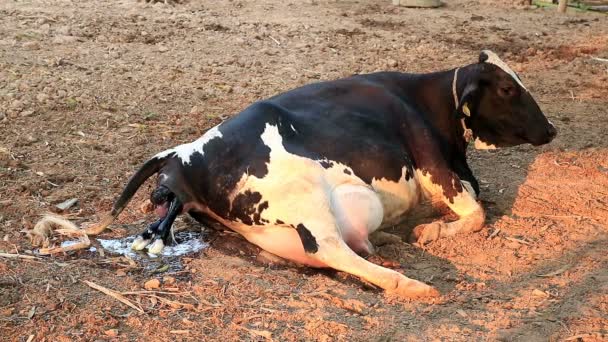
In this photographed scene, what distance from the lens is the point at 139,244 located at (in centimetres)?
456

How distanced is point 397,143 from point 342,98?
0.47 m

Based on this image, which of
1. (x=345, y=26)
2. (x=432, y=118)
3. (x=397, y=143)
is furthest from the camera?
(x=345, y=26)

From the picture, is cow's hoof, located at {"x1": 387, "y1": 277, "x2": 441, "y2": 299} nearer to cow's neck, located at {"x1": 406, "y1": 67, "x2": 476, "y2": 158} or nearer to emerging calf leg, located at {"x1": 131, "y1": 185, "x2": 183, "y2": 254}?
emerging calf leg, located at {"x1": 131, "y1": 185, "x2": 183, "y2": 254}

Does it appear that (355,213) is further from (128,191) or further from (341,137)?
(128,191)

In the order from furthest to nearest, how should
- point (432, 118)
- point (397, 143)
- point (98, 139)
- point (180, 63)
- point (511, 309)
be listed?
point (180, 63) < point (98, 139) < point (432, 118) < point (397, 143) < point (511, 309)

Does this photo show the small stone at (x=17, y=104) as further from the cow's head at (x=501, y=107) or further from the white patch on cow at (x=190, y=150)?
the cow's head at (x=501, y=107)

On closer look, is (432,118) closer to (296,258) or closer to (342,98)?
(342,98)

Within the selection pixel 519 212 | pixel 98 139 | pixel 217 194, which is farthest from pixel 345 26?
pixel 217 194

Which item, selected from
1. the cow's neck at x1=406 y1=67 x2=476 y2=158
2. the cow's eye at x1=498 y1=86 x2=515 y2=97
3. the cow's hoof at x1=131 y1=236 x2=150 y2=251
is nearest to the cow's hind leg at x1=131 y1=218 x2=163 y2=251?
the cow's hoof at x1=131 y1=236 x2=150 y2=251

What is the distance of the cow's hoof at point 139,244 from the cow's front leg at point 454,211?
1.64 metres

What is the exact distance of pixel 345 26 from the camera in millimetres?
11164

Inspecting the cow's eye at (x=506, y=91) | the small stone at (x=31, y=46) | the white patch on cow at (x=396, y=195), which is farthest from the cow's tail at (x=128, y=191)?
the small stone at (x=31, y=46)

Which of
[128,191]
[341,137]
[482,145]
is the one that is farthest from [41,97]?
[482,145]

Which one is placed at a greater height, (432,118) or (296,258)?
(432,118)
